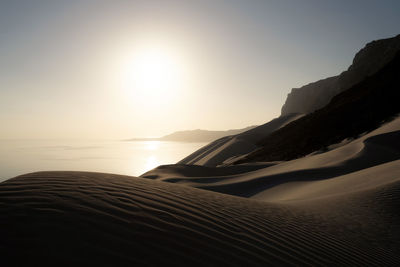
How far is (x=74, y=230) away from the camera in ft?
7.15

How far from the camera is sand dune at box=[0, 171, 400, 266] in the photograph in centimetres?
200

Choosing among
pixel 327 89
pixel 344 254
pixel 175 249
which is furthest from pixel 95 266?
pixel 327 89

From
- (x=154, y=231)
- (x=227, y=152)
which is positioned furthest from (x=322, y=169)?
(x=227, y=152)

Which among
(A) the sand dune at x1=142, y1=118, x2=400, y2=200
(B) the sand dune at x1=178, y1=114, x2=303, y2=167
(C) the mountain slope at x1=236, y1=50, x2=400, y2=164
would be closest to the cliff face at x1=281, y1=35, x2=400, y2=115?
(C) the mountain slope at x1=236, y1=50, x2=400, y2=164

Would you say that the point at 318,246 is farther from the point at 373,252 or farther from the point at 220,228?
the point at 220,228

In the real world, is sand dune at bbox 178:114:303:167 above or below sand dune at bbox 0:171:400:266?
above

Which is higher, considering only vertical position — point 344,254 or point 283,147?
point 283,147

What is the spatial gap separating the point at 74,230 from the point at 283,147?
76.7ft

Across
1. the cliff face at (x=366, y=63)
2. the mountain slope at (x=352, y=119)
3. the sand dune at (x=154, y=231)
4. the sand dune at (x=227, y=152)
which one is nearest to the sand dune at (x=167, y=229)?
the sand dune at (x=154, y=231)

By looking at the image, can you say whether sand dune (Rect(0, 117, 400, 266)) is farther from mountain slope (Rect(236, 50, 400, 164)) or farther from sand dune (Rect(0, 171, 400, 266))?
mountain slope (Rect(236, 50, 400, 164))

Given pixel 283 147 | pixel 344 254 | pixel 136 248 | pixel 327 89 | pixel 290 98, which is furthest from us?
pixel 290 98

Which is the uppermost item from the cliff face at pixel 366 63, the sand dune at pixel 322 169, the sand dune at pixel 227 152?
the cliff face at pixel 366 63

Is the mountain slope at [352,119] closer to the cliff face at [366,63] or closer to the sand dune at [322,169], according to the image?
the sand dune at [322,169]

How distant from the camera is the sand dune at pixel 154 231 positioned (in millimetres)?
1996
